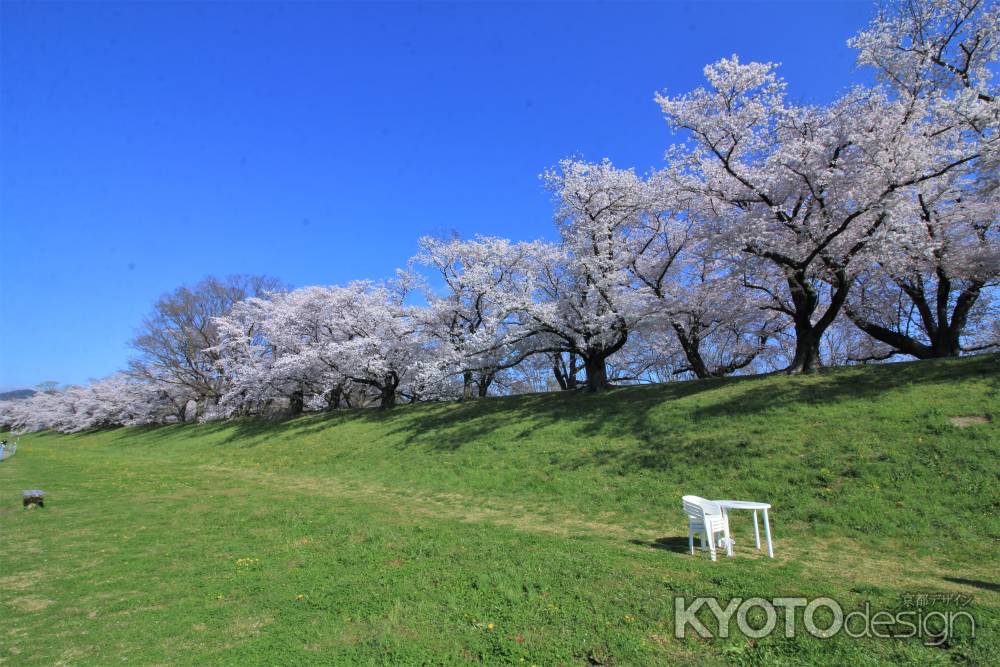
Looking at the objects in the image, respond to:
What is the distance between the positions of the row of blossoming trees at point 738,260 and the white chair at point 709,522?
11.8 m

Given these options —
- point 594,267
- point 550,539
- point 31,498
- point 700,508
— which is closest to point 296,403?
point 31,498

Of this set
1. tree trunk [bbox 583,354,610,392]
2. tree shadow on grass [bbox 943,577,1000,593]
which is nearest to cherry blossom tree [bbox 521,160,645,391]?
tree trunk [bbox 583,354,610,392]

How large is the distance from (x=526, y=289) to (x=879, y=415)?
17.1m

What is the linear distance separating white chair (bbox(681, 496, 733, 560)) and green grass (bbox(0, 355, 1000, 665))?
41 cm

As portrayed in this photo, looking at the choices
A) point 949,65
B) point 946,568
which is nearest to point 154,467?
point 946,568

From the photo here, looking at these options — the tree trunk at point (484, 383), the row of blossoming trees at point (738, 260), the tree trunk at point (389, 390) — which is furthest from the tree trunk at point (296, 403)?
the tree trunk at point (484, 383)

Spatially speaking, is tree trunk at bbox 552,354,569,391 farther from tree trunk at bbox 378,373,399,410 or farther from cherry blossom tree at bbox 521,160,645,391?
tree trunk at bbox 378,373,399,410

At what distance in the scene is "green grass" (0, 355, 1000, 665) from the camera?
5598 millimetres

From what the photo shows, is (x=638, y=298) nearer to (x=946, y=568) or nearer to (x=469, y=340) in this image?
(x=469, y=340)

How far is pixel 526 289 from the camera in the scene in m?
26.9

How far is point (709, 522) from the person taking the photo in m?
8.11

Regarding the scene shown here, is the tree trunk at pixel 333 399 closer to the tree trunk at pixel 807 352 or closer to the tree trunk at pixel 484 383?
the tree trunk at pixel 484 383

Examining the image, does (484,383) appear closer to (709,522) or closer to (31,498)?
(31,498)

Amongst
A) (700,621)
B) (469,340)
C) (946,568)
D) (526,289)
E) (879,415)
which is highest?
(526,289)
